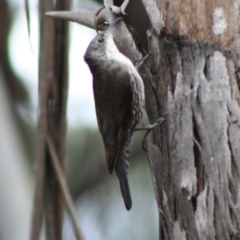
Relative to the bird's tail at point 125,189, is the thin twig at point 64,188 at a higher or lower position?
higher

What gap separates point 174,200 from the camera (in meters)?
2.70

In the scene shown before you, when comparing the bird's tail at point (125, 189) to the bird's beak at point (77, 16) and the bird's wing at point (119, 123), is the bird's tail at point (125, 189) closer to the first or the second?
the bird's wing at point (119, 123)

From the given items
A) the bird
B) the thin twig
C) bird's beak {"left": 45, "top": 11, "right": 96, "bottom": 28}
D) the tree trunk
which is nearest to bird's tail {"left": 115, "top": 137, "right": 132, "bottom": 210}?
the bird

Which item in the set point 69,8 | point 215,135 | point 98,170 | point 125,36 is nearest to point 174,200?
point 215,135

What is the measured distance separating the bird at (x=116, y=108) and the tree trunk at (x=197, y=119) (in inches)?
25.9

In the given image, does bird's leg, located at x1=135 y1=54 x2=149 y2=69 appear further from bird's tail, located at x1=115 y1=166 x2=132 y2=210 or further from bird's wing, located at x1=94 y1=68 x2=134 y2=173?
bird's tail, located at x1=115 y1=166 x2=132 y2=210

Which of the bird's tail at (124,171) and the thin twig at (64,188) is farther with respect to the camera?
the bird's tail at (124,171)

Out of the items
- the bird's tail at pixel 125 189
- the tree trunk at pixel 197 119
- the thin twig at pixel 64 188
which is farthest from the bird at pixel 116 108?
the tree trunk at pixel 197 119

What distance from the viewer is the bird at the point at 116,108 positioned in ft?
11.6

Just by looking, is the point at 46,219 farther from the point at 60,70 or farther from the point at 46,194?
the point at 60,70

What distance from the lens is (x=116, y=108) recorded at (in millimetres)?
3629

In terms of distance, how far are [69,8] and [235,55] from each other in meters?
1.14

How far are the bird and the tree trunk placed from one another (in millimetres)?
658

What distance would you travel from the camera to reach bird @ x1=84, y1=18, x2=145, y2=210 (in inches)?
139
